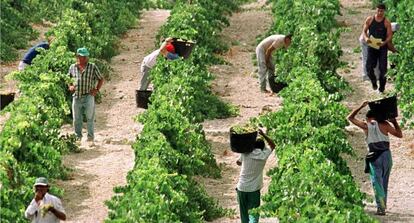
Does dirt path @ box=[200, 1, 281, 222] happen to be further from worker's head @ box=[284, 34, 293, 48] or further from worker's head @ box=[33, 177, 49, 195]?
worker's head @ box=[33, 177, 49, 195]

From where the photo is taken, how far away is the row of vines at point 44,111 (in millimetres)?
15243

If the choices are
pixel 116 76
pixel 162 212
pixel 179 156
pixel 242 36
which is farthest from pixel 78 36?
pixel 162 212

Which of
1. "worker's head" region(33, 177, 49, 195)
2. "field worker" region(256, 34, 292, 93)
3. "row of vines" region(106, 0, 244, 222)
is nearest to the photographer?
"row of vines" region(106, 0, 244, 222)

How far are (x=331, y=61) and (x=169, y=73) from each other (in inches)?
106

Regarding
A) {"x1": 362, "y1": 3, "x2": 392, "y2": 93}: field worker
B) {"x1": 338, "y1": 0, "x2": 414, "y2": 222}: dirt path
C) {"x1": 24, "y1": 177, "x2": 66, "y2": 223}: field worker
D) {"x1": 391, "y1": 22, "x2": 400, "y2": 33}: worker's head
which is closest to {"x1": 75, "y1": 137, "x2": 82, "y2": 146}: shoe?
{"x1": 338, "y1": 0, "x2": 414, "y2": 222}: dirt path

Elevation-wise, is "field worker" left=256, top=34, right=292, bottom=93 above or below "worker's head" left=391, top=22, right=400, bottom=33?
below

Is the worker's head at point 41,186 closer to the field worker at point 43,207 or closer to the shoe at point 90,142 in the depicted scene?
the field worker at point 43,207

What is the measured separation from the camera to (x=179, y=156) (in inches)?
639

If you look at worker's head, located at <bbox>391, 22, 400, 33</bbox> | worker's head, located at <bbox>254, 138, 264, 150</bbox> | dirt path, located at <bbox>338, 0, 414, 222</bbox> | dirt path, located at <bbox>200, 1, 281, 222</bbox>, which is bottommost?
dirt path, located at <bbox>200, 1, 281, 222</bbox>

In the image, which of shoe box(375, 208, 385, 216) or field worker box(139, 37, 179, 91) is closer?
shoe box(375, 208, 385, 216)

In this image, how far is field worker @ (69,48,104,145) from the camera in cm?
1984

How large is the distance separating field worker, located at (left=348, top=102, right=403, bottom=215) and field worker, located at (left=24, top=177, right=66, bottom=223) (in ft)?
12.5

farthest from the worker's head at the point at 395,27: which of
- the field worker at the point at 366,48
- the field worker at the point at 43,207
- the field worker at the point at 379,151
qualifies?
the field worker at the point at 43,207

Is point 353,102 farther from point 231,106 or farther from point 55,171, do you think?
point 55,171
